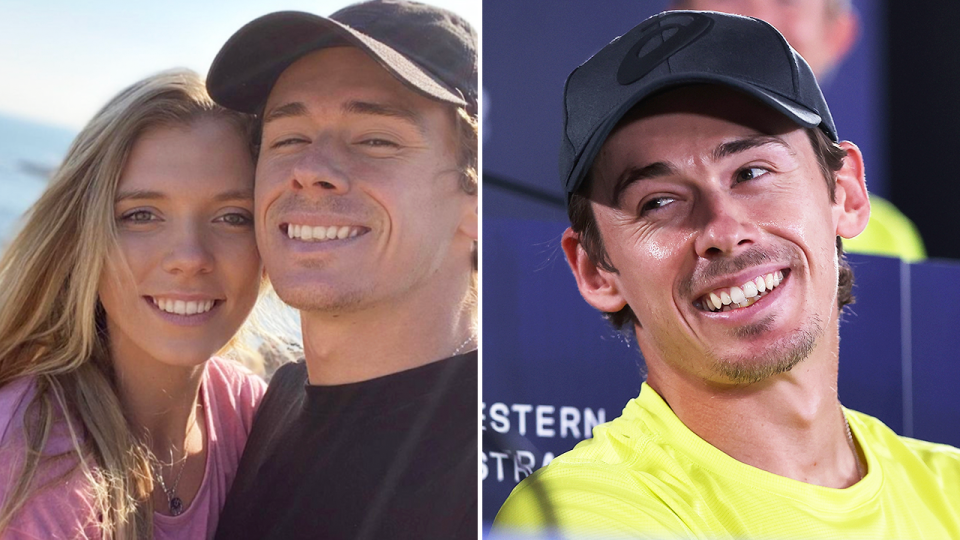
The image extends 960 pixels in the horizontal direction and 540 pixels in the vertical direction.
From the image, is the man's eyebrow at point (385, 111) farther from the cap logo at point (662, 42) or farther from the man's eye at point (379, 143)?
the cap logo at point (662, 42)

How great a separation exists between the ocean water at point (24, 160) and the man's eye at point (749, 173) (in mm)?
1122

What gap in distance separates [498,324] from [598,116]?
44 centimetres

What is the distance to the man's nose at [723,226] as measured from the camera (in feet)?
5.30

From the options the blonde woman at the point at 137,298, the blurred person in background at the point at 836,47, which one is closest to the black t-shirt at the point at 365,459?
the blonde woman at the point at 137,298

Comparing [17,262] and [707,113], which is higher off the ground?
[707,113]

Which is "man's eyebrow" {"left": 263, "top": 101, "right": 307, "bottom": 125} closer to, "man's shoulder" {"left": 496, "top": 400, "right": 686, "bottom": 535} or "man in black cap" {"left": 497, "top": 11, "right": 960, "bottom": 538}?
"man in black cap" {"left": 497, "top": 11, "right": 960, "bottom": 538}

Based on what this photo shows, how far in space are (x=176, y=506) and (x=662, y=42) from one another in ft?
3.70

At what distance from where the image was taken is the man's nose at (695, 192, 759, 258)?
5.30ft

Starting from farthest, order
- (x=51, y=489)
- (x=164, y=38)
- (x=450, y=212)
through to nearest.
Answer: (x=450, y=212)
(x=164, y=38)
(x=51, y=489)

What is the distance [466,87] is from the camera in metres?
1.76

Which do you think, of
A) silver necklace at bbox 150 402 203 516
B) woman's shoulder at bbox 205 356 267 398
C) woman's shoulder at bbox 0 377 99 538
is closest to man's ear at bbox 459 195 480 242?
woman's shoulder at bbox 205 356 267 398

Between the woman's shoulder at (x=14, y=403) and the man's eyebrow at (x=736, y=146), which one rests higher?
the man's eyebrow at (x=736, y=146)

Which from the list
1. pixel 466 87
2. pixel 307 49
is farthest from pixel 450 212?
pixel 307 49

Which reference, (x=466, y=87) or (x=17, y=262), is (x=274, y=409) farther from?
(x=466, y=87)
